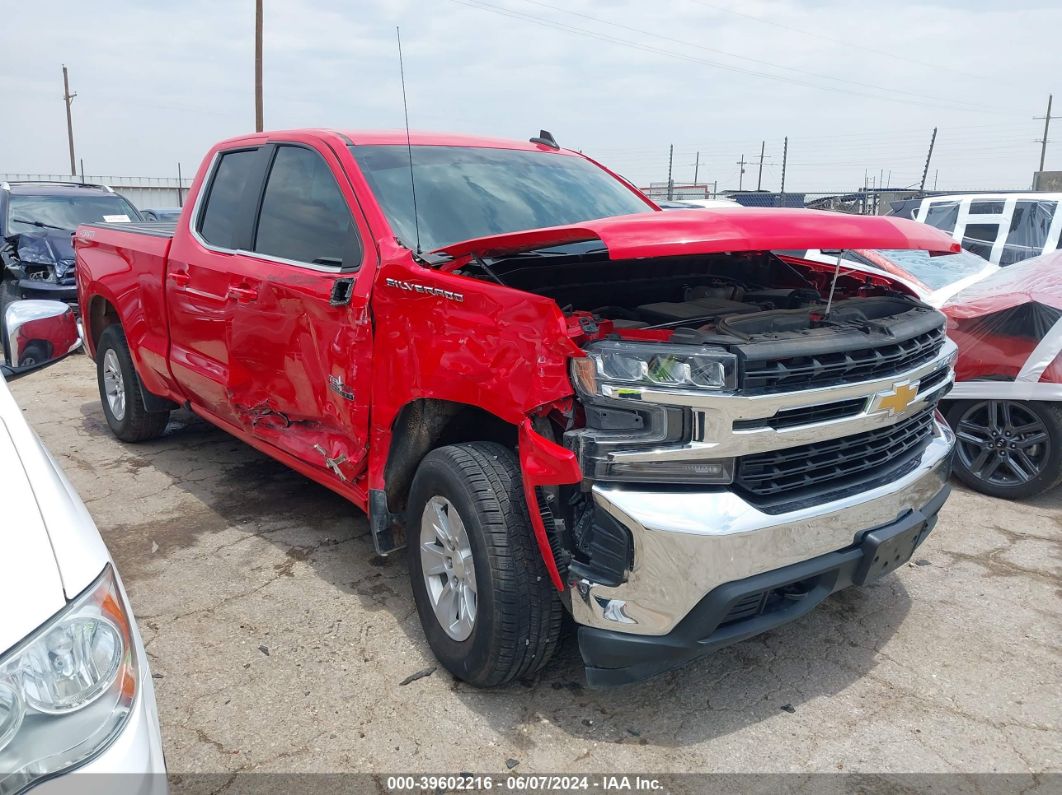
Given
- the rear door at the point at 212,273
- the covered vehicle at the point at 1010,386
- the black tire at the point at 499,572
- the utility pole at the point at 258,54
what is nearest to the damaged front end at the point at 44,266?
the rear door at the point at 212,273

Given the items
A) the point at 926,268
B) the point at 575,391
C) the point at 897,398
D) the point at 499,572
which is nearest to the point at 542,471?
the point at 575,391

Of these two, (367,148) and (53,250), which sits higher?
(367,148)

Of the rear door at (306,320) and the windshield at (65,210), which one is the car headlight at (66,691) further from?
the windshield at (65,210)

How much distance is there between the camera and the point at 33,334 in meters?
2.20

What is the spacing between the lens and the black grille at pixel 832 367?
224 centimetres

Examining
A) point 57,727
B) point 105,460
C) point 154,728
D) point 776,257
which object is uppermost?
point 776,257

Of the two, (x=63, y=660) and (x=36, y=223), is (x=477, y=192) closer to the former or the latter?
(x=63, y=660)

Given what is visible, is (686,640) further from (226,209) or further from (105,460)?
(105,460)

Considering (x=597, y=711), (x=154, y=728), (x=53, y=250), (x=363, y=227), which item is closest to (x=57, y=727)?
(x=154, y=728)

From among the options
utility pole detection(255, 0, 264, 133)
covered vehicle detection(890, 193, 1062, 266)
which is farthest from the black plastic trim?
utility pole detection(255, 0, 264, 133)

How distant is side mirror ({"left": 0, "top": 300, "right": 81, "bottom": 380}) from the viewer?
2.19 meters

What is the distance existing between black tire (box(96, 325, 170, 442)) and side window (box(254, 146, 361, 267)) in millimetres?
2066

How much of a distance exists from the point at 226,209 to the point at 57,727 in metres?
3.27

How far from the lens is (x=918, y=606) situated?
3.33 metres
